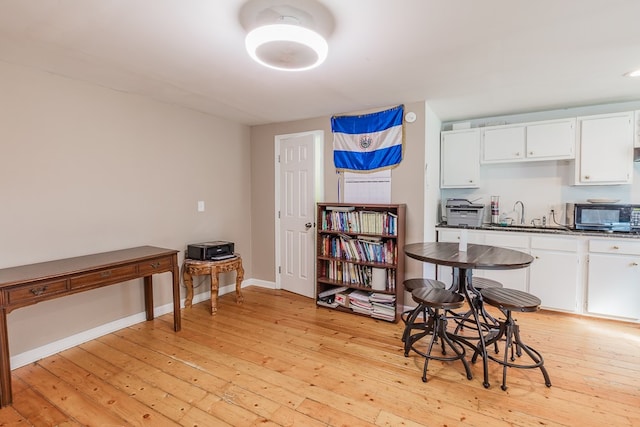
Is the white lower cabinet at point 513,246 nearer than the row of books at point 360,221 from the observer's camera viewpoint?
No

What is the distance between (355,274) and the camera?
3.42 meters

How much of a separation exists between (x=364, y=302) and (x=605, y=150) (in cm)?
300

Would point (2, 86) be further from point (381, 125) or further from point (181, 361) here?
point (381, 125)

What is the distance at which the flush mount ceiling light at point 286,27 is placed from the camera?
1.60 m

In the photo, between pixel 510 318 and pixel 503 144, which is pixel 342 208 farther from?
pixel 503 144

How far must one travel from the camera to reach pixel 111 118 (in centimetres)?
283

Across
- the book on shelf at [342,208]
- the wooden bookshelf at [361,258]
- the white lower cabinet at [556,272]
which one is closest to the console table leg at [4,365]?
the wooden bookshelf at [361,258]

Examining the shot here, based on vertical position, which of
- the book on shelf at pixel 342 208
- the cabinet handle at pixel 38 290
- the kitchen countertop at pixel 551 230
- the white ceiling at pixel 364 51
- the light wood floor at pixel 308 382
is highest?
the white ceiling at pixel 364 51

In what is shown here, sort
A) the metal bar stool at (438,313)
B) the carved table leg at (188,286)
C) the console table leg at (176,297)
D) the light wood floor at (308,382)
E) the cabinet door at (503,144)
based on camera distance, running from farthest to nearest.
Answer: the cabinet door at (503,144), the carved table leg at (188,286), the console table leg at (176,297), the metal bar stool at (438,313), the light wood floor at (308,382)

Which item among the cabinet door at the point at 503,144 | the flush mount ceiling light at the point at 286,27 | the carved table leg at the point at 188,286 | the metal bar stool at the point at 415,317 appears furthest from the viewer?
the cabinet door at the point at 503,144

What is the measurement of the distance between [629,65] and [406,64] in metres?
1.76

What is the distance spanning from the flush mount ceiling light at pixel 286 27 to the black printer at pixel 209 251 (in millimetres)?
2181

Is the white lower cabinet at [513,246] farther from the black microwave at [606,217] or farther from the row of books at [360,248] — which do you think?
the row of books at [360,248]

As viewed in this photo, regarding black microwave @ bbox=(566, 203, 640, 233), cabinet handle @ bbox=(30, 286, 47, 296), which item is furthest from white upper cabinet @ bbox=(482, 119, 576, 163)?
cabinet handle @ bbox=(30, 286, 47, 296)
